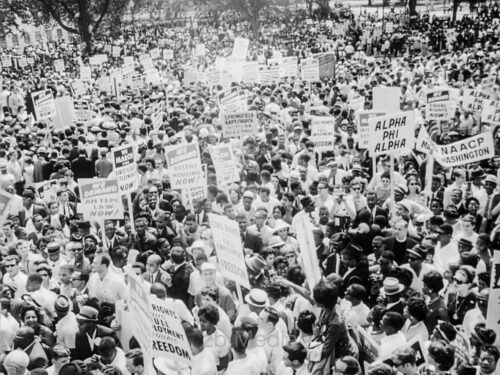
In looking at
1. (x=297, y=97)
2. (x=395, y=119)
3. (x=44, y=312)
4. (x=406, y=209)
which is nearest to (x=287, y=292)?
(x=44, y=312)

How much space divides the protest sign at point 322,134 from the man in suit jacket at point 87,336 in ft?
22.1

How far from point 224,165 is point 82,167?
11.6ft

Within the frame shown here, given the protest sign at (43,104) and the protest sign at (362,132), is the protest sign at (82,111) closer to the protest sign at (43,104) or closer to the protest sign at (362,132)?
the protest sign at (43,104)

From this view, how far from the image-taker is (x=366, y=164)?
12570mm

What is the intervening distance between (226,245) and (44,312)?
192 centimetres

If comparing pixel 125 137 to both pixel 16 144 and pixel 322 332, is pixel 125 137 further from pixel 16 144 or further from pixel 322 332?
pixel 322 332

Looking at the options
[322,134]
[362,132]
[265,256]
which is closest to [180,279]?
[265,256]

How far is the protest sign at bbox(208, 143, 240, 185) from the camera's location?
34.0ft

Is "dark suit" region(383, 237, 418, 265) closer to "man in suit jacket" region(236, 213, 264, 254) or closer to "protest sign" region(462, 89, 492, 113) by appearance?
"man in suit jacket" region(236, 213, 264, 254)

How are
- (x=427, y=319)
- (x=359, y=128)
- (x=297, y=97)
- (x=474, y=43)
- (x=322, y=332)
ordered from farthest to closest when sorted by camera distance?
1. (x=474, y=43)
2. (x=297, y=97)
3. (x=359, y=128)
4. (x=427, y=319)
5. (x=322, y=332)

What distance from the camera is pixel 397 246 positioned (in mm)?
7832

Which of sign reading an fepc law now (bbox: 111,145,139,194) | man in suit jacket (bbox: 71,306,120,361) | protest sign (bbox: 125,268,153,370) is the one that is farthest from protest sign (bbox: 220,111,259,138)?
protest sign (bbox: 125,268,153,370)

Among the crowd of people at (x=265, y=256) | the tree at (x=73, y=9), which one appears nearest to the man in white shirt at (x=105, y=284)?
the crowd of people at (x=265, y=256)

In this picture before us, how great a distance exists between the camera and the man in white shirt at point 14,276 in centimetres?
756
